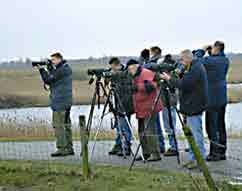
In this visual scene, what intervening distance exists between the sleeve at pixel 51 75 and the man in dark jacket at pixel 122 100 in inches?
38.5

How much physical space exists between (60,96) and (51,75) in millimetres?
450

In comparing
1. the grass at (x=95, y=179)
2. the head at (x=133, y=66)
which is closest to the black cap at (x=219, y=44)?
the head at (x=133, y=66)

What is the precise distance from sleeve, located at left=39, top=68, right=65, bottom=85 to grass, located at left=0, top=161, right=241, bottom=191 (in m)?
1.92

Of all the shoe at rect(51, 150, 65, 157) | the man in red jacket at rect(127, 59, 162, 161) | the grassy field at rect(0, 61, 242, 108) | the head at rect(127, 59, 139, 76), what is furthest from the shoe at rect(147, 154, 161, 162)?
the grassy field at rect(0, 61, 242, 108)

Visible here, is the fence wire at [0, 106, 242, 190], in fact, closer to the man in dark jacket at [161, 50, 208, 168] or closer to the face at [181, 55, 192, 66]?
the man in dark jacket at [161, 50, 208, 168]

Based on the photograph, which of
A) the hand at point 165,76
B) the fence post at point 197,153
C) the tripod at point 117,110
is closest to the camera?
the fence post at point 197,153

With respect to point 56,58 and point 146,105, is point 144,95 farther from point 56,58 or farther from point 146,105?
point 56,58

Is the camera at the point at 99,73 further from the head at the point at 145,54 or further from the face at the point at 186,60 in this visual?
the face at the point at 186,60

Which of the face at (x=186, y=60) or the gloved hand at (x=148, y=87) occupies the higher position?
the face at (x=186, y=60)

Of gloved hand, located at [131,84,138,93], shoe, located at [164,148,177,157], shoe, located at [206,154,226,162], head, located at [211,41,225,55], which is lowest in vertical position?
shoe, located at [164,148,177,157]

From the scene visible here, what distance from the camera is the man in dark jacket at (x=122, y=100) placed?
991 cm

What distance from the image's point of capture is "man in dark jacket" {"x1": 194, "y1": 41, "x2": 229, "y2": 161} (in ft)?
31.0

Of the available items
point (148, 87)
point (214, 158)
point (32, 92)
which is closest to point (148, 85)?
point (148, 87)

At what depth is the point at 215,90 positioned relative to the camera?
9508 millimetres
